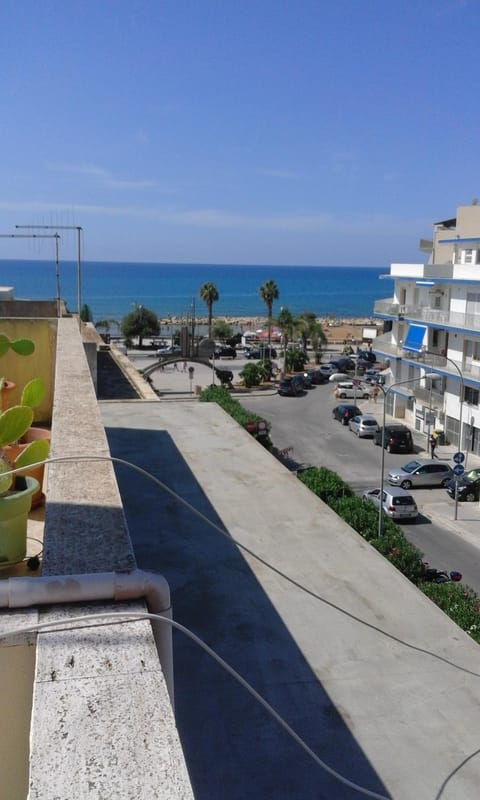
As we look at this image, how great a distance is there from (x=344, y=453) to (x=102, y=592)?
34.8 meters

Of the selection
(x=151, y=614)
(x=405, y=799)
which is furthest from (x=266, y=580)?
(x=151, y=614)

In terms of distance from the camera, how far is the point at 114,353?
73.9ft

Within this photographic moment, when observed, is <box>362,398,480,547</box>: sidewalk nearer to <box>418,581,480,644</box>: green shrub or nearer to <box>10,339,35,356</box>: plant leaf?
<box>418,581,480,644</box>: green shrub

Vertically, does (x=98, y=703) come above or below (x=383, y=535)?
above

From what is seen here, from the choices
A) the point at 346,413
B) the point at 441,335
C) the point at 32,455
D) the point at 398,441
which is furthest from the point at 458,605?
the point at 346,413

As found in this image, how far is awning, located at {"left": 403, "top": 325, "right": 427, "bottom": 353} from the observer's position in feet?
131

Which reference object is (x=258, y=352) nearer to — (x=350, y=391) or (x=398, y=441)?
(x=350, y=391)

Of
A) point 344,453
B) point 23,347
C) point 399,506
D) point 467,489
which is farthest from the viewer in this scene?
point 344,453

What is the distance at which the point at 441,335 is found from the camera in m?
39.2

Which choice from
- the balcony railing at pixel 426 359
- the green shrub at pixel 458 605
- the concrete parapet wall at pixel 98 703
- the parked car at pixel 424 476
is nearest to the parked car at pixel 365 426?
the balcony railing at pixel 426 359

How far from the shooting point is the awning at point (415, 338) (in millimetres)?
39938

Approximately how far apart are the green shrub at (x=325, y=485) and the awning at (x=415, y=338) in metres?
24.8

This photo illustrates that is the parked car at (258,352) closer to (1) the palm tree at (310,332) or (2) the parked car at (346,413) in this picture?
(1) the palm tree at (310,332)

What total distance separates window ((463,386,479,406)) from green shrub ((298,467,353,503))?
21092 mm
